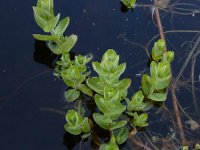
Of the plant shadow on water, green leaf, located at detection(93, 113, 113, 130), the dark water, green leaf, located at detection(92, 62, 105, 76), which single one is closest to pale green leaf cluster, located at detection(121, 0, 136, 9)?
the dark water

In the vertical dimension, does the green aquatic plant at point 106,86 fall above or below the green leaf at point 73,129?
above

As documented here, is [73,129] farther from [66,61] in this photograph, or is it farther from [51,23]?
[51,23]

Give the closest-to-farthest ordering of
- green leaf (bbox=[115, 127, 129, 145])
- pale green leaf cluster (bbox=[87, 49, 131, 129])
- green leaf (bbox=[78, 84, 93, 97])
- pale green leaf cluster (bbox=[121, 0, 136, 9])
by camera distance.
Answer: pale green leaf cluster (bbox=[87, 49, 131, 129])
green leaf (bbox=[115, 127, 129, 145])
green leaf (bbox=[78, 84, 93, 97])
pale green leaf cluster (bbox=[121, 0, 136, 9])

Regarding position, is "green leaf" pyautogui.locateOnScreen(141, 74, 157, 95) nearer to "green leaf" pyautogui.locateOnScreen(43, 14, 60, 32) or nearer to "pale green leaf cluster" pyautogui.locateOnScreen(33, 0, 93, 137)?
"pale green leaf cluster" pyautogui.locateOnScreen(33, 0, 93, 137)

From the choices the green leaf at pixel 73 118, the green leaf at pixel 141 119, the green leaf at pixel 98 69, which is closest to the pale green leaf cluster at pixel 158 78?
the green leaf at pixel 141 119

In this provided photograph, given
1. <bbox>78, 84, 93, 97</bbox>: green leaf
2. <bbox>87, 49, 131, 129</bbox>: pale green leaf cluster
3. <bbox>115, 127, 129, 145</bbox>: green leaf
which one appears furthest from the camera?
<bbox>78, 84, 93, 97</bbox>: green leaf

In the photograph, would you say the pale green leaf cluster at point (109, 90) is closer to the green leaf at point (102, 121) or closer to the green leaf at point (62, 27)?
the green leaf at point (102, 121)

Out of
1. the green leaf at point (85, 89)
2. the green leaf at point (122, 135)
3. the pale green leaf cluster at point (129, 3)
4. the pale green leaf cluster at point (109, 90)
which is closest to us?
the pale green leaf cluster at point (109, 90)
